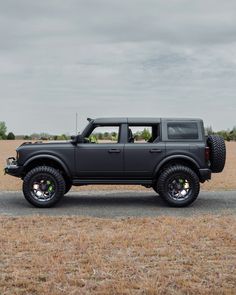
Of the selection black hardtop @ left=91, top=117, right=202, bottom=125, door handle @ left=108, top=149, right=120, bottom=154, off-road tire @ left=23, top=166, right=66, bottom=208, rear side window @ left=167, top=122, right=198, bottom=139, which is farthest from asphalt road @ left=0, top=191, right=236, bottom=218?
black hardtop @ left=91, top=117, right=202, bottom=125

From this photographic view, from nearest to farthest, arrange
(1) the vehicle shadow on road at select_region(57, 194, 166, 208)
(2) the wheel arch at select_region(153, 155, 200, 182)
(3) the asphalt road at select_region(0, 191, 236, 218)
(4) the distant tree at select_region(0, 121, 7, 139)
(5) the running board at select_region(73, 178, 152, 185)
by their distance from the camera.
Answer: (3) the asphalt road at select_region(0, 191, 236, 218) < (2) the wheel arch at select_region(153, 155, 200, 182) < (5) the running board at select_region(73, 178, 152, 185) < (1) the vehicle shadow on road at select_region(57, 194, 166, 208) < (4) the distant tree at select_region(0, 121, 7, 139)

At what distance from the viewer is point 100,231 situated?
7805mm

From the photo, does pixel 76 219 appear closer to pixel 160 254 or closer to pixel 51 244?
pixel 51 244

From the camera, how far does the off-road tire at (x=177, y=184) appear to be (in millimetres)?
10422

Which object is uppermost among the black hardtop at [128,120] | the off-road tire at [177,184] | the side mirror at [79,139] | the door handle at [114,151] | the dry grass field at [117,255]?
the black hardtop at [128,120]

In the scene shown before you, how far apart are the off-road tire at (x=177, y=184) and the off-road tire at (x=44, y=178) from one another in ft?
7.22

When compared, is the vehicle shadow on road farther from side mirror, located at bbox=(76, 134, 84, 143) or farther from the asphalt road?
side mirror, located at bbox=(76, 134, 84, 143)

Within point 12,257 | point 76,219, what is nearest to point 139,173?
point 76,219

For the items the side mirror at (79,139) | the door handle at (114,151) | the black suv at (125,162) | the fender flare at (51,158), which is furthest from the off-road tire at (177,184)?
the fender flare at (51,158)

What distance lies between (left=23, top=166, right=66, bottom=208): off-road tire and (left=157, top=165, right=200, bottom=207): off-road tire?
7.22 feet

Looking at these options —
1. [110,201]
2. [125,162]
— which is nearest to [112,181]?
[125,162]

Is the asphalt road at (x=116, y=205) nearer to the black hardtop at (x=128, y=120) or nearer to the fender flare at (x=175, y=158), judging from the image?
the fender flare at (x=175, y=158)

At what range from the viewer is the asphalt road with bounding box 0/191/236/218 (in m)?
9.79

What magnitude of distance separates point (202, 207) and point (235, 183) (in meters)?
5.97
